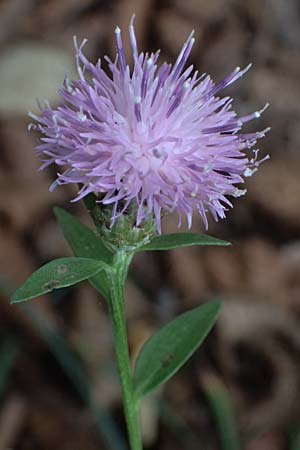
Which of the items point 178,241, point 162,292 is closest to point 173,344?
point 178,241

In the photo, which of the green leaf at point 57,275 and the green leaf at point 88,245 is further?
the green leaf at point 88,245

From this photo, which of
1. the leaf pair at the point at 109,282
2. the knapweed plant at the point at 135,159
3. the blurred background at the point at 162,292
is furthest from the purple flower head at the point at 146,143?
the blurred background at the point at 162,292

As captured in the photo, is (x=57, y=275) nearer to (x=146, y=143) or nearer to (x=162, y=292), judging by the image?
(x=146, y=143)

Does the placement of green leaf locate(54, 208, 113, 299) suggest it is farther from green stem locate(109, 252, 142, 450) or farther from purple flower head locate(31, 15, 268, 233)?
purple flower head locate(31, 15, 268, 233)

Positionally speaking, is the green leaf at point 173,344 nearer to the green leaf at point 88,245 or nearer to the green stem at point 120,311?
the green stem at point 120,311

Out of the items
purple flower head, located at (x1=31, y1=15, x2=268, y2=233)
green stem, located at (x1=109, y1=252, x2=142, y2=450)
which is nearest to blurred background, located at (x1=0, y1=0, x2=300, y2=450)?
green stem, located at (x1=109, y1=252, x2=142, y2=450)

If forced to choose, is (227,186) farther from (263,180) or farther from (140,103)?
(263,180)
